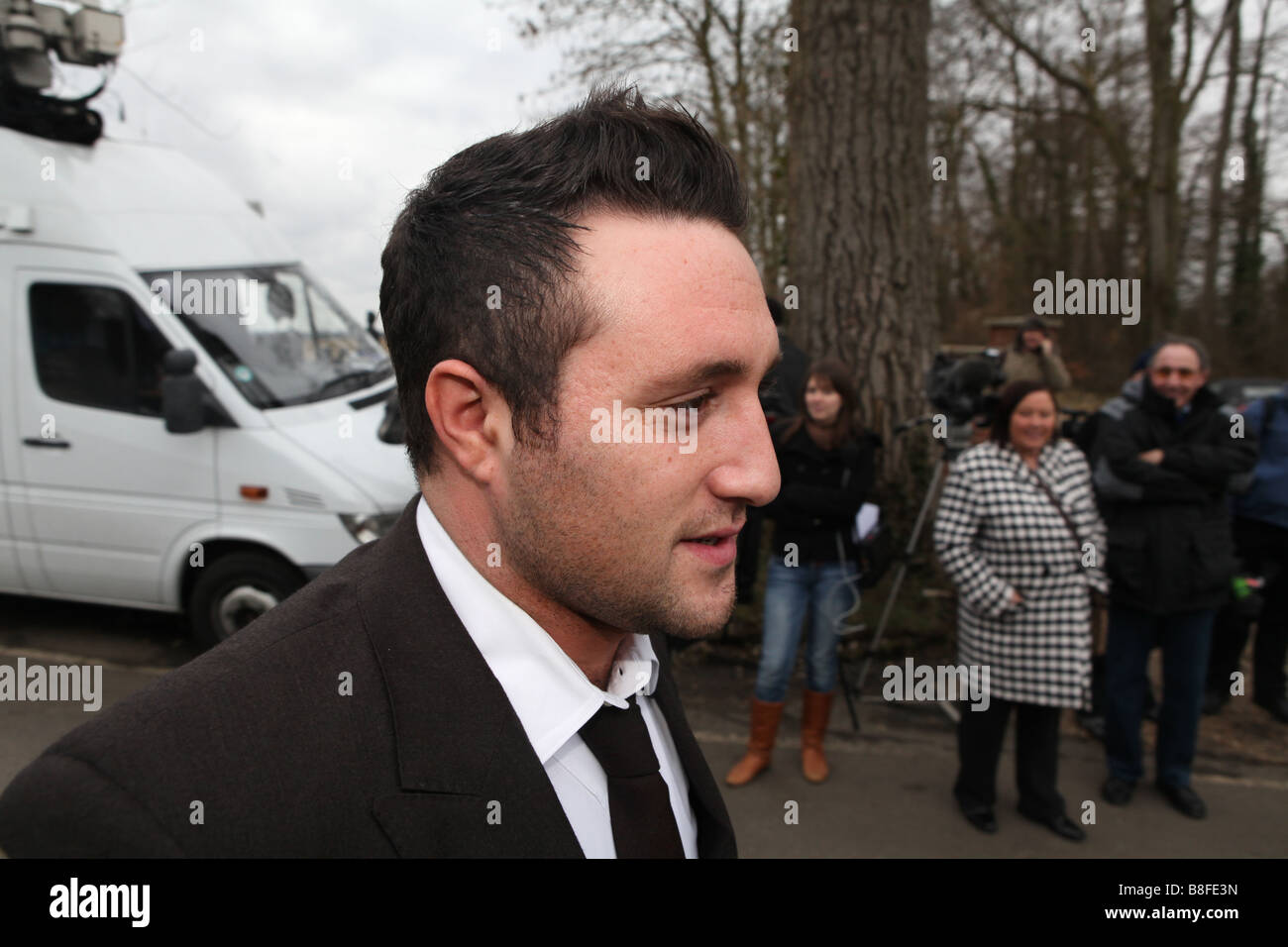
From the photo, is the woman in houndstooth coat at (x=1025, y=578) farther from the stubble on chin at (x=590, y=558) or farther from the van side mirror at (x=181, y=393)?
the van side mirror at (x=181, y=393)

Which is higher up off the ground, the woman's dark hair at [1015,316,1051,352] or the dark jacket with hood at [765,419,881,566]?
the woman's dark hair at [1015,316,1051,352]

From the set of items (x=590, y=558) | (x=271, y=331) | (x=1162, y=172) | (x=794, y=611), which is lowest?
(x=794, y=611)

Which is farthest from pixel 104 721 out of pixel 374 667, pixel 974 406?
pixel 974 406

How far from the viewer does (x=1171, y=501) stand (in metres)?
4.04

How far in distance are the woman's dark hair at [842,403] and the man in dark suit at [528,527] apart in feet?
10.0

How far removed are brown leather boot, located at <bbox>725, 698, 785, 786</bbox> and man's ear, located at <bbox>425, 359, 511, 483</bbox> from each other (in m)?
3.44

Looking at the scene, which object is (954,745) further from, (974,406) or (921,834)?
(974,406)

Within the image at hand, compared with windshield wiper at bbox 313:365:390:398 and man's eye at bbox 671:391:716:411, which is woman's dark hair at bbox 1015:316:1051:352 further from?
man's eye at bbox 671:391:716:411

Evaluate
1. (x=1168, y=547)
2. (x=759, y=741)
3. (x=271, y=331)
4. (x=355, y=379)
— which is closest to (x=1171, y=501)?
(x=1168, y=547)

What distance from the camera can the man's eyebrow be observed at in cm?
114

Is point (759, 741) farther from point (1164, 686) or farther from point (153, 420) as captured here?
point (153, 420)

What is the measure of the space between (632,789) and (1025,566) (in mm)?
3063

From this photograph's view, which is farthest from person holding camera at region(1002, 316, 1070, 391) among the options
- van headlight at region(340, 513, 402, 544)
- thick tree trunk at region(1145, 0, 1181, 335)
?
thick tree trunk at region(1145, 0, 1181, 335)

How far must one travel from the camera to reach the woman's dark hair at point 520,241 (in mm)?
1180
